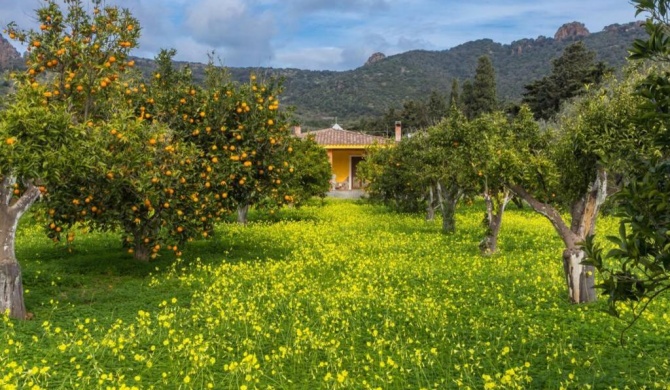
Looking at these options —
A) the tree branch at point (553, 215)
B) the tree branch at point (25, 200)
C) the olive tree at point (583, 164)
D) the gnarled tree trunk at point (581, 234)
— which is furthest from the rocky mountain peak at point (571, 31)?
the tree branch at point (25, 200)

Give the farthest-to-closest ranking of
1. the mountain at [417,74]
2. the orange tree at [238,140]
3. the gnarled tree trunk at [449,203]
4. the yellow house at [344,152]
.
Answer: the mountain at [417,74]
the yellow house at [344,152]
the gnarled tree trunk at [449,203]
the orange tree at [238,140]

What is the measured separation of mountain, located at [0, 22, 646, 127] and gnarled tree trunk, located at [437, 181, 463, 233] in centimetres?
5935

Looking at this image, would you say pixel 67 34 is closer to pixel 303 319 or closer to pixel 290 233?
pixel 303 319

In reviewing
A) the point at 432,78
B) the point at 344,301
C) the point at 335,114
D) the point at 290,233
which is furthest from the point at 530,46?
the point at 344,301

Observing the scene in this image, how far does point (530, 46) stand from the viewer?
4916 inches

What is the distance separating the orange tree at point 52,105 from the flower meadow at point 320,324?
6.12ft

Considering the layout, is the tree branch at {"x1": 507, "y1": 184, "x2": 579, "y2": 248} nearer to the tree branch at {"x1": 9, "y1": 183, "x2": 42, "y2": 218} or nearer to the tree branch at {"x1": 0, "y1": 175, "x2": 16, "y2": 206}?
the tree branch at {"x1": 9, "y1": 183, "x2": 42, "y2": 218}

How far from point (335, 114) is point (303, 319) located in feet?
278

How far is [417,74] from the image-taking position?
109m

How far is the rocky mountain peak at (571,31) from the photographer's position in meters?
126

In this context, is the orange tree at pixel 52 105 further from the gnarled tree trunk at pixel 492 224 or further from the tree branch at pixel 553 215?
the gnarled tree trunk at pixel 492 224

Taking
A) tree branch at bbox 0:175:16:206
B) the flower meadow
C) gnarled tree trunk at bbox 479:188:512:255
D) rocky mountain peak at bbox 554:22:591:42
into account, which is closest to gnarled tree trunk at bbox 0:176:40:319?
tree branch at bbox 0:175:16:206

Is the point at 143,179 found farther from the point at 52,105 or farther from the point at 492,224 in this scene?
the point at 492,224

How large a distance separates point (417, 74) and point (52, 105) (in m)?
104
